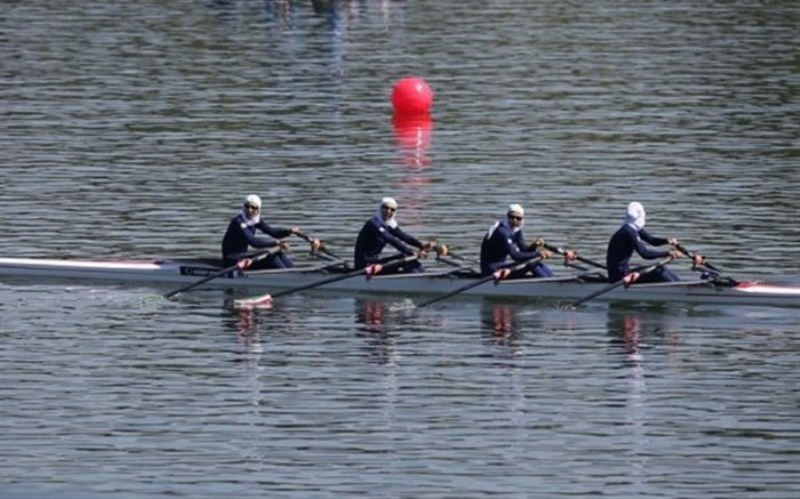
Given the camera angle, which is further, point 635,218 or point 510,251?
point 510,251

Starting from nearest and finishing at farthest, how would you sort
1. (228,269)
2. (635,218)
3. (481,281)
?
1. (635,218)
2. (481,281)
3. (228,269)

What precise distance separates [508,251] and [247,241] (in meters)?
4.83

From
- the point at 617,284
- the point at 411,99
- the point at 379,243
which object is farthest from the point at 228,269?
the point at 411,99

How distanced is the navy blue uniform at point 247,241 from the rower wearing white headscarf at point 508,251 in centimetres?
371

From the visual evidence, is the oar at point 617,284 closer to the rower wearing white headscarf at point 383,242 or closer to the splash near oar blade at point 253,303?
the rower wearing white headscarf at point 383,242

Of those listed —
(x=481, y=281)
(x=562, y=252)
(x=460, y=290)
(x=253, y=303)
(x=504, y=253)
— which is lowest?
(x=253, y=303)

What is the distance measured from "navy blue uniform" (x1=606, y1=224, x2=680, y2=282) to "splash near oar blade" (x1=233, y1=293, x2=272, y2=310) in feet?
19.8

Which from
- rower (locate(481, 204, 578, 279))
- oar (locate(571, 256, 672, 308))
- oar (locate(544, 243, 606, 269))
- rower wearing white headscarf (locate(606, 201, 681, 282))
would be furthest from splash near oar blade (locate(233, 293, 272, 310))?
rower wearing white headscarf (locate(606, 201, 681, 282))

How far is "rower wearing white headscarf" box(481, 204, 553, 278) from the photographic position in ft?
131

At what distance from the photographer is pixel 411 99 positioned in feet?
210

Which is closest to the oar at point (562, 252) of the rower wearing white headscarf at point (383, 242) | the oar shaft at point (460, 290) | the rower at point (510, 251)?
the rower at point (510, 251)

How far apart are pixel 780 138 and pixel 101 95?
21294 millimetres

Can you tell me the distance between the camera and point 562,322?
38531 millimetres

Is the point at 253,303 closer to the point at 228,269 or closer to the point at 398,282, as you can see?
the point at 228,269
